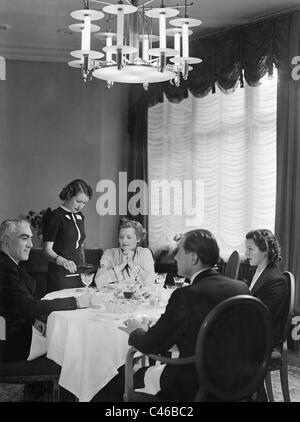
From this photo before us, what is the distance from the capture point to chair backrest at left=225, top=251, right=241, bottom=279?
9.47 feet

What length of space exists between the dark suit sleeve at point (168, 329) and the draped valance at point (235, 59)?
1.17m

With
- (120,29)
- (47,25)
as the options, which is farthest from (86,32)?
(47,25)

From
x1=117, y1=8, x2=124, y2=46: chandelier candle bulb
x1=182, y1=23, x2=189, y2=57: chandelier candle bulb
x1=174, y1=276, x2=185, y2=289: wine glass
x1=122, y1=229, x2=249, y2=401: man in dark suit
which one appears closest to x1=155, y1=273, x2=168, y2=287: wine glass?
x1=174, y1=276, x2=185, y2=289: wine glass

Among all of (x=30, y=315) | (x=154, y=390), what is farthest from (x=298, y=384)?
(x=30, y=315)

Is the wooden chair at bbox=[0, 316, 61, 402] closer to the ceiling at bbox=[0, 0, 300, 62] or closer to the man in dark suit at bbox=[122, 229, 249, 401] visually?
the man in dark suit at bbox=[122, 229, 249, 401]

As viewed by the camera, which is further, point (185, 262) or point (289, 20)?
point (289, 20)

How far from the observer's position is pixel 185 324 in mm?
2074

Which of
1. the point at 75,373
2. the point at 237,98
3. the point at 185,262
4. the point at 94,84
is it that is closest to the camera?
the point at 185,262

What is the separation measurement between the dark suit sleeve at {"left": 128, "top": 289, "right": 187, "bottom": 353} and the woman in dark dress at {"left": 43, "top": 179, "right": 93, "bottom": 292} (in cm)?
92

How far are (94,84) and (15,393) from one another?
5.36 ft

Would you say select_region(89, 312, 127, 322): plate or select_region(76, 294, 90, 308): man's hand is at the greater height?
select_region(76, 294, 90, 308): man's hand

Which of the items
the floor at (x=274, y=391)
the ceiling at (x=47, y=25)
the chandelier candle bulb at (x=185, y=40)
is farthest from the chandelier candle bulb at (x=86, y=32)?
the floor at (x=274, y=391)

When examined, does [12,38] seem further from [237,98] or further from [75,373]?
[75,373]

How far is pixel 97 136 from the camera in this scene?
300 cm
